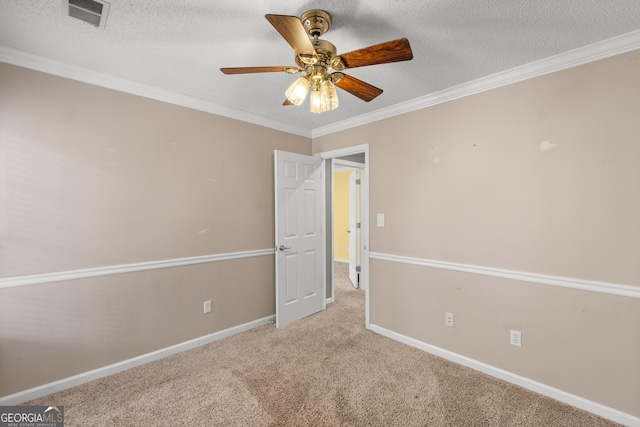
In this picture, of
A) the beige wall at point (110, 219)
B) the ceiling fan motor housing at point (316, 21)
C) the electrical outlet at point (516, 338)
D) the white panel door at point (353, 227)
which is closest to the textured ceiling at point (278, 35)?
the ceiling fan motor housing at point (316, 21)

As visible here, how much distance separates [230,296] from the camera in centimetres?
301

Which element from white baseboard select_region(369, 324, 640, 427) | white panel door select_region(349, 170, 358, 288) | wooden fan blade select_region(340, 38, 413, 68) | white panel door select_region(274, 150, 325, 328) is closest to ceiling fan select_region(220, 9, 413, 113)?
wooden fan blade select_region(340, 38, 413, 68)

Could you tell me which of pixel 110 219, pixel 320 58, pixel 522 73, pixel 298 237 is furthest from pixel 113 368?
pixel 522 73

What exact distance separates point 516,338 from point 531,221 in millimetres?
907

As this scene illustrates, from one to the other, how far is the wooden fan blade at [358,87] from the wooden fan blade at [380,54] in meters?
0.14

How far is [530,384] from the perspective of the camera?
2104 mm

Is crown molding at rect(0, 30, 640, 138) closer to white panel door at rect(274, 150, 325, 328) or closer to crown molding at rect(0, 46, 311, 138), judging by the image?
crown molding at rect(0, 46, 311, 138)

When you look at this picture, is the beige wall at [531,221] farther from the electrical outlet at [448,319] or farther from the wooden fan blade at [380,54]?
the wooden fan blade at [380,54]

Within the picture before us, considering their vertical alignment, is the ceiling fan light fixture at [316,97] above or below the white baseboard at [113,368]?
above

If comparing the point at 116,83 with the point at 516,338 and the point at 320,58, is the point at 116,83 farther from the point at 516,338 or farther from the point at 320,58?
the point at 516,338

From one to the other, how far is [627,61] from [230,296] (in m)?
3.62

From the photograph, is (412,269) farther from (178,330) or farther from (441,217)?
(178,330)
